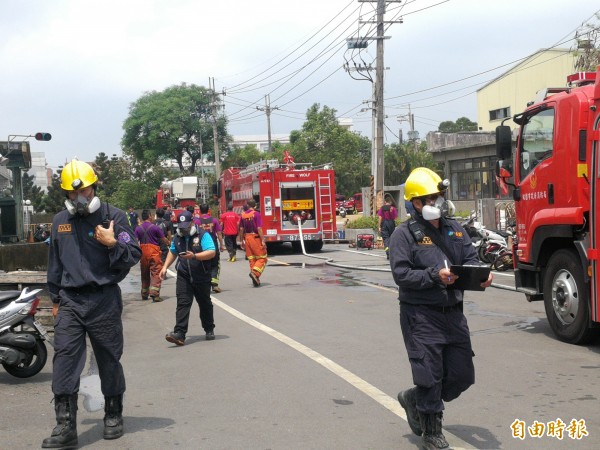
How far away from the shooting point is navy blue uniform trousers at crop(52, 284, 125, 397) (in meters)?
5.30

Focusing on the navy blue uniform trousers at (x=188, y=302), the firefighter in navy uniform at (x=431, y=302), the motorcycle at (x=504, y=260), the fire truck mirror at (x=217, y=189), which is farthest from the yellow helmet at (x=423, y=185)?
the fire truck mirror at (x=217, y=189)

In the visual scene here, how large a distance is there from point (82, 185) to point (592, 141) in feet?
17.9

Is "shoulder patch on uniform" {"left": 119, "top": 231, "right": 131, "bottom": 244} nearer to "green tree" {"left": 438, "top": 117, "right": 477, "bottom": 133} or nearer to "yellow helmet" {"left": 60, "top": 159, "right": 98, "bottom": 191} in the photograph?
"yellow helmet" {"left": 60, "top": 159, "right": 98, "bottom": 191}

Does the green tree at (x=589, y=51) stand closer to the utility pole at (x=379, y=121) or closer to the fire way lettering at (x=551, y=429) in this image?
the utility pole at (x=379, y=121)

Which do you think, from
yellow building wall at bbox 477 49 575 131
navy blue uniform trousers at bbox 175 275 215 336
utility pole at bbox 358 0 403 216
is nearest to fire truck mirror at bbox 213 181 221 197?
utility pole at bbox 358 0 403 216

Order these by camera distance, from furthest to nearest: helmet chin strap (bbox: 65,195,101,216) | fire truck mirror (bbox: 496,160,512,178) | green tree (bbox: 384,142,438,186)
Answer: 1. green tree (bbox: 384,142,438,186)
2. fire truck mirror (bbox: 496,160,512,178)
3. helmet chin strap (bbox: 65,195,101,216)

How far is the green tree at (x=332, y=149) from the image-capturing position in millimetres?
65062

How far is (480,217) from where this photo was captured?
26141mm

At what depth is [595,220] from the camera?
7.96m

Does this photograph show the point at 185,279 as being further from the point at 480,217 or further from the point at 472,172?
the point at 472,172

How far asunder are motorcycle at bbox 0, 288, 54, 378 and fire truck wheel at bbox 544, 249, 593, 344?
19.1 feet

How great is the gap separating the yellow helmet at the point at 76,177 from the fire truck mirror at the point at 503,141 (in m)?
5.72

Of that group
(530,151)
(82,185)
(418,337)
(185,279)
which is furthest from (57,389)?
(530,151)

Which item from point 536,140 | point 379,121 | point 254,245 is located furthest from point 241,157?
point 536,140
